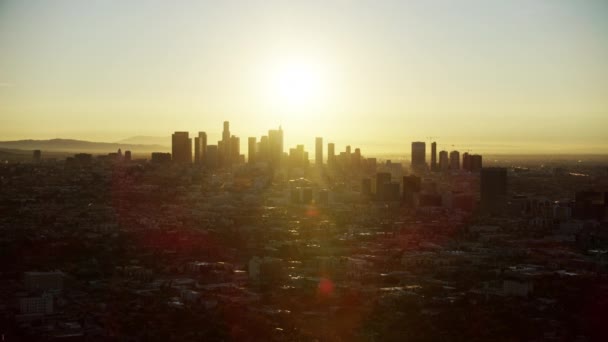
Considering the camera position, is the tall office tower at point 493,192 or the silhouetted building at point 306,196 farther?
the silhouetted building at point 306,196

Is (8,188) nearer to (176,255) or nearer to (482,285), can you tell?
(176,255)

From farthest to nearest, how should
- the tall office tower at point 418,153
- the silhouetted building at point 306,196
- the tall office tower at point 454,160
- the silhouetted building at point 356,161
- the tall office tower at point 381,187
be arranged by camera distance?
the tall office tower at point 418,153
the tall office tower at point 454,160
the silhouetted building at point 356,161
the tall office tower at point 381,187
the silhouetted building at point 306,196

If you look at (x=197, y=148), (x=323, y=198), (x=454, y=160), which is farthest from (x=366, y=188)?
(x=454, y=160)

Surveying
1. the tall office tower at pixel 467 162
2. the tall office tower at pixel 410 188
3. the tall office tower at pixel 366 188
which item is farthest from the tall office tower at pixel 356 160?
the tall office tower at pixel 410 188

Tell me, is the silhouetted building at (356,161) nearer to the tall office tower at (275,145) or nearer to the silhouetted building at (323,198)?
the tall office tower at (275,145)

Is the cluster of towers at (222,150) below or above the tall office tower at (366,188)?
above

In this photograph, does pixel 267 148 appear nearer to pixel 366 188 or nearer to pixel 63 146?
pixel 366 188
